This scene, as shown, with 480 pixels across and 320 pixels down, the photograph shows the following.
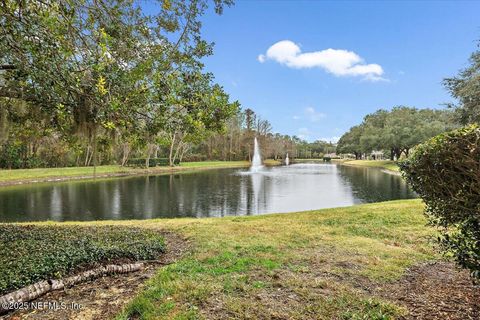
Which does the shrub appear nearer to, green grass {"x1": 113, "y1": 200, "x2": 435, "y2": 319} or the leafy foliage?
green grass {"x1": 113, "y1": 200, "x2": 435, "y2": 319}

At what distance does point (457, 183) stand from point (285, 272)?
2.14 metres

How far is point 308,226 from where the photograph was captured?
23.2 ft

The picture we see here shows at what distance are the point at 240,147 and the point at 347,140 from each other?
28955mm

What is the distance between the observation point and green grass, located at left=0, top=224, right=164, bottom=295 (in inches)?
136

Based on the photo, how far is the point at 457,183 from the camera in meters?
2.76

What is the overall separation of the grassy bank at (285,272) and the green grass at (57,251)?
2.73ft

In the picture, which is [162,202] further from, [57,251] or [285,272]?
[285,272]

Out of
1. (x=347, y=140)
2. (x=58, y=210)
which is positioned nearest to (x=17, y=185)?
(x=58, y=210)

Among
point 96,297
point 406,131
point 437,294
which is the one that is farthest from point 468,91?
point 406,131

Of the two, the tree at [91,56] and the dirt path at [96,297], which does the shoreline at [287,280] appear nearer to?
the dirt path at [96,297]

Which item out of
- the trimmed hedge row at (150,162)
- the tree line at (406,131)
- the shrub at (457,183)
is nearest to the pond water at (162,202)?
the shrub at (457,183)

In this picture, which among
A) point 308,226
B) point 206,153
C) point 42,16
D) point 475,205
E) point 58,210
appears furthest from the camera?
point 206,153

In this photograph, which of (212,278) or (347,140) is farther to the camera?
(347,140)

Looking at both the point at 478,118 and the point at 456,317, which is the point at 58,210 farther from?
the point at 478,118
